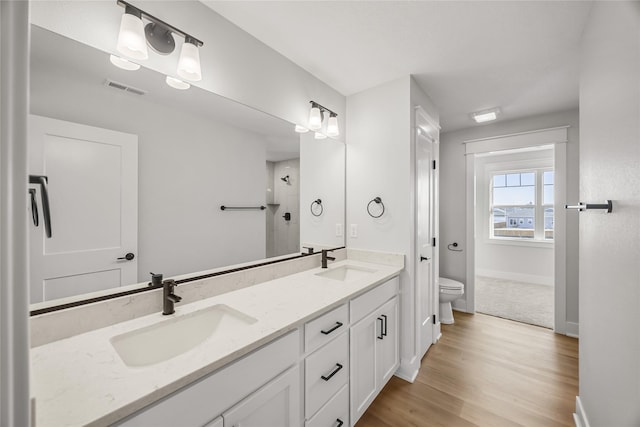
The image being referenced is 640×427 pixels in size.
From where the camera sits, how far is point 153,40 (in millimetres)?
1151

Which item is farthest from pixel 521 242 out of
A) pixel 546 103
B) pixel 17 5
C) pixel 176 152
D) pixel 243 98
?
pixel 17 5

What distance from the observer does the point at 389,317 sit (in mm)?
1904

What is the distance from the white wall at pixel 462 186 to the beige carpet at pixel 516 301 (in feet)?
1.36

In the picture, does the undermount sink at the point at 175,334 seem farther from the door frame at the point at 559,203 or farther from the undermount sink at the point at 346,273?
the door frame at the point at 559,203

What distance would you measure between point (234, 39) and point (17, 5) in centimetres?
138

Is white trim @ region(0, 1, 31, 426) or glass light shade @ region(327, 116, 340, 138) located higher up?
glass light shade @ region(327, 116, 340, 138)

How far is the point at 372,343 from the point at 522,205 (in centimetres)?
449

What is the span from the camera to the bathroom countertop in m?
0.62

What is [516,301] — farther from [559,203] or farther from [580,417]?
[580,417]

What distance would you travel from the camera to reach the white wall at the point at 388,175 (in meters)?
2.06

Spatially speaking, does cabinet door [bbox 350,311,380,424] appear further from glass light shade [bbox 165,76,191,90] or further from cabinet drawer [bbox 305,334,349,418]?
glass light shade [bbox 165,76,191,90]

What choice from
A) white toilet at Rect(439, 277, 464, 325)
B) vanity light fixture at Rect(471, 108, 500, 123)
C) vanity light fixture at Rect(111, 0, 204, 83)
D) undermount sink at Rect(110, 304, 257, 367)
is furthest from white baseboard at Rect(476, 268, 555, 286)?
vanity light fixture at Rect(111, 0, 204, 83)

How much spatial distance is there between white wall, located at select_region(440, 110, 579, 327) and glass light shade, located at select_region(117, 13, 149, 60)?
3411 millimetres

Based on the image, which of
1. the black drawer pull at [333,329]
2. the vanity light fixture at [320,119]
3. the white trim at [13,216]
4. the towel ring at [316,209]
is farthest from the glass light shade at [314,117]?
the white trim at [13,216]
